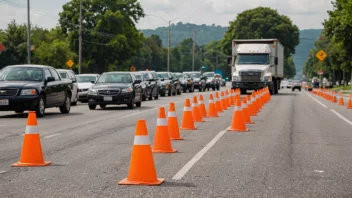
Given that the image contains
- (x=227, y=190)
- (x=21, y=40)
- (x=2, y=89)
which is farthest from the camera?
(x=21, y=40)

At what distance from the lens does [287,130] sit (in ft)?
56.8

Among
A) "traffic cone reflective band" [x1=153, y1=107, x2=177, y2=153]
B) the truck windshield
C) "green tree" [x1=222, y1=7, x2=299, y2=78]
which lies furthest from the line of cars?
"green tree" [x1=222, y1=7, x2=299, y2=78]

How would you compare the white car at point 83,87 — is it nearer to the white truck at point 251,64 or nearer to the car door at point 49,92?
the car door at point 49,92

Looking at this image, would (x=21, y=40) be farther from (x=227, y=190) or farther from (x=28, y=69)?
(x=227, y=190)

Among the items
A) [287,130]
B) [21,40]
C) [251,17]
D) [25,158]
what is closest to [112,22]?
[21,40]

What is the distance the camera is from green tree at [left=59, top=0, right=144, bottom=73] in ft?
285

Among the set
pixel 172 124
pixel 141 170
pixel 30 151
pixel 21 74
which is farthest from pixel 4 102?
pixel 141 170

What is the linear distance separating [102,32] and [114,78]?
196 ft

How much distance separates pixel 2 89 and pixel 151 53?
149867mm

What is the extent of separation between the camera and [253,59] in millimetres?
45312

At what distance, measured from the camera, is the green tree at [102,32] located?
86938 mm

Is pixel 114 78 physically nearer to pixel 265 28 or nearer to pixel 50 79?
pixel 50 79

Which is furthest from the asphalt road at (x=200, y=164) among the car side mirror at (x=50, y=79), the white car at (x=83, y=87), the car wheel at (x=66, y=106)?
the white car at (x=83, y=87)

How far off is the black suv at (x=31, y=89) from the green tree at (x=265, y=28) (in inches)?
3456
